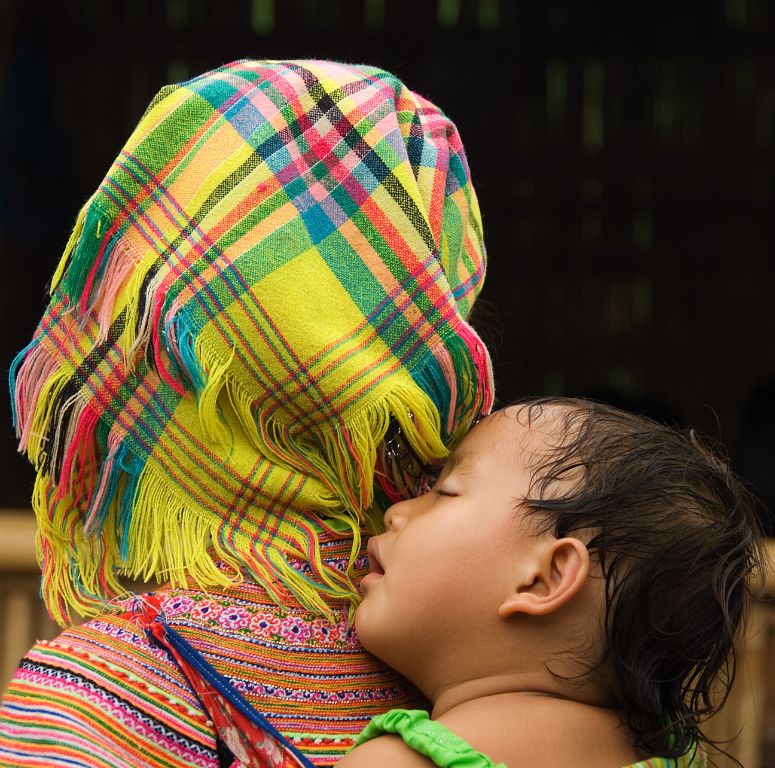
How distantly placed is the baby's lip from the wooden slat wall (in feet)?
6.13

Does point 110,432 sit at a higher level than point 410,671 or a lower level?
higher

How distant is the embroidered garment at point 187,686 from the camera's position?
1.24 meters

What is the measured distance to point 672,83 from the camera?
404cm

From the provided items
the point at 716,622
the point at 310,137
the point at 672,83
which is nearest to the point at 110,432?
the point at 310,137

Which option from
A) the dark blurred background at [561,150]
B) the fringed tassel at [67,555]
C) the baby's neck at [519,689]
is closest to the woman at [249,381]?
the fringed tassel at [67,555]

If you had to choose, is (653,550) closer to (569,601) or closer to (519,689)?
(569,601)

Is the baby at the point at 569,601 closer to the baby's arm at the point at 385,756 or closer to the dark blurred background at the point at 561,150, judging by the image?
the baby's arm at the point at 385,756

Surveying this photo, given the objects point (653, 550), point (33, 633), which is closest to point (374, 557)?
point (653, 550)

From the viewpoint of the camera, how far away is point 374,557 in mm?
1393

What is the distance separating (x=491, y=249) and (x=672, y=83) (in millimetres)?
802

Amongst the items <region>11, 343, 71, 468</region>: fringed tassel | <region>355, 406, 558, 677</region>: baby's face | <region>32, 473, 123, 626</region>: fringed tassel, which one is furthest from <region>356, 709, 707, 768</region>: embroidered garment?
<region>11, 343, 71, 468</region>: fringed tassel

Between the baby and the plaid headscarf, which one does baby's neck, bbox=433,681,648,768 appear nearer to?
the baby

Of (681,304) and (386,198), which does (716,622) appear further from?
(681,304)

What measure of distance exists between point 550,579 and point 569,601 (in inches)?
1.2
